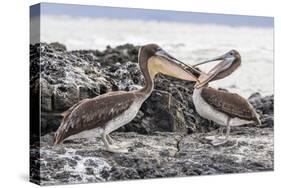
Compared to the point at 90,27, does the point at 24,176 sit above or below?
below

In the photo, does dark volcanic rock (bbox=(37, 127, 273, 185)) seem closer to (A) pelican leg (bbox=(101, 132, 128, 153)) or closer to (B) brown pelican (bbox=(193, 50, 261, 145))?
(A) pelican leg (bbox=(101, 132, 128, 153))

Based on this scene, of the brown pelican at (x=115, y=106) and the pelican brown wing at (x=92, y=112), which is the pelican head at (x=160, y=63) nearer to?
the brown pelican at (x=115, y=106)

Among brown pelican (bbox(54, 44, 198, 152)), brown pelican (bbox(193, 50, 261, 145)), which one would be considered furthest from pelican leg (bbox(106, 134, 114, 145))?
brown pelican (bbox(193, 50, 261, 145))

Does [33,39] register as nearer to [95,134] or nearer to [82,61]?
[82,61]

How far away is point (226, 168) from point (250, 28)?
81.9 inches

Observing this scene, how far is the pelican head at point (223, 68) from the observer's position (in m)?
10.4

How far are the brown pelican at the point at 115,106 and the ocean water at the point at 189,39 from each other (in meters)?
0.17

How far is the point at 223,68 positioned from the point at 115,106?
6.02 ft

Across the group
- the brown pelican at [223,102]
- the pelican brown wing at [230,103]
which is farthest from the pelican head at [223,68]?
the pelican brown wing at [230,103]

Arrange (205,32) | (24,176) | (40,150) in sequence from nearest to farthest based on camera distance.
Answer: (40,150) < (24,176) < (205,32)

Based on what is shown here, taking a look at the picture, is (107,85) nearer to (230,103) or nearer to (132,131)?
(132,131)

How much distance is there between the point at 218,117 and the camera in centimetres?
1056

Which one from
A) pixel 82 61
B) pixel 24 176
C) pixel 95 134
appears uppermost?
pixel 82 61

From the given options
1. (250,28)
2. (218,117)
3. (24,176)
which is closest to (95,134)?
(24,176)
